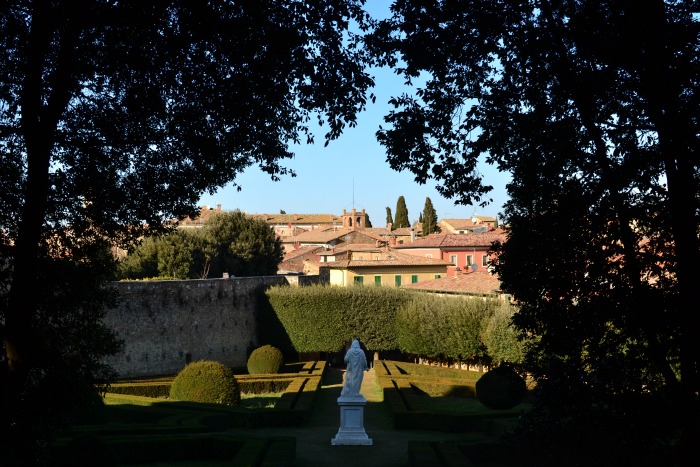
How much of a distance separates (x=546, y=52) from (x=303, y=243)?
271 feet

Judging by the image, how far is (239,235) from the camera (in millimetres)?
60031

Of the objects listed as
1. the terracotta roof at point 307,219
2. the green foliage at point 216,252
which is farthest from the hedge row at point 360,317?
the terracotta roof at point 307,219

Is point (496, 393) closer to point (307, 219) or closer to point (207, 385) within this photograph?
point (207, 385)

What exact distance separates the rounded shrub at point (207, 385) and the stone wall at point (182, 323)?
6.99 m

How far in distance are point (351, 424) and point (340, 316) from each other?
2113cm

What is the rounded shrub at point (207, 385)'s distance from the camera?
2298 cm

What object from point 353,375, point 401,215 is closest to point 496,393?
point 353,375

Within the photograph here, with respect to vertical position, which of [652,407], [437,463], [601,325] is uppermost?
[601,325]

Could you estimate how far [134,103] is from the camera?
33.2ft

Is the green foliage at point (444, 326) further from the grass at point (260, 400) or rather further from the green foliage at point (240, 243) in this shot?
the green foliage at point (240, 243)

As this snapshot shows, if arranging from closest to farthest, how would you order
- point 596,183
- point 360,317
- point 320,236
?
point 596,183 < point 360,317 < point 320,236

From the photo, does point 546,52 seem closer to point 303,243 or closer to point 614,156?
point 614,156

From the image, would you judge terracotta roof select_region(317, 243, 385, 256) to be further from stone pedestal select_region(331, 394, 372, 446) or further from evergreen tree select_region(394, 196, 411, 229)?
evergreen tree select_region(394, 196, 411, 229)

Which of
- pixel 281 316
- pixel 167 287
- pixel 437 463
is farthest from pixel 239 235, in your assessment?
pixel 437 463
